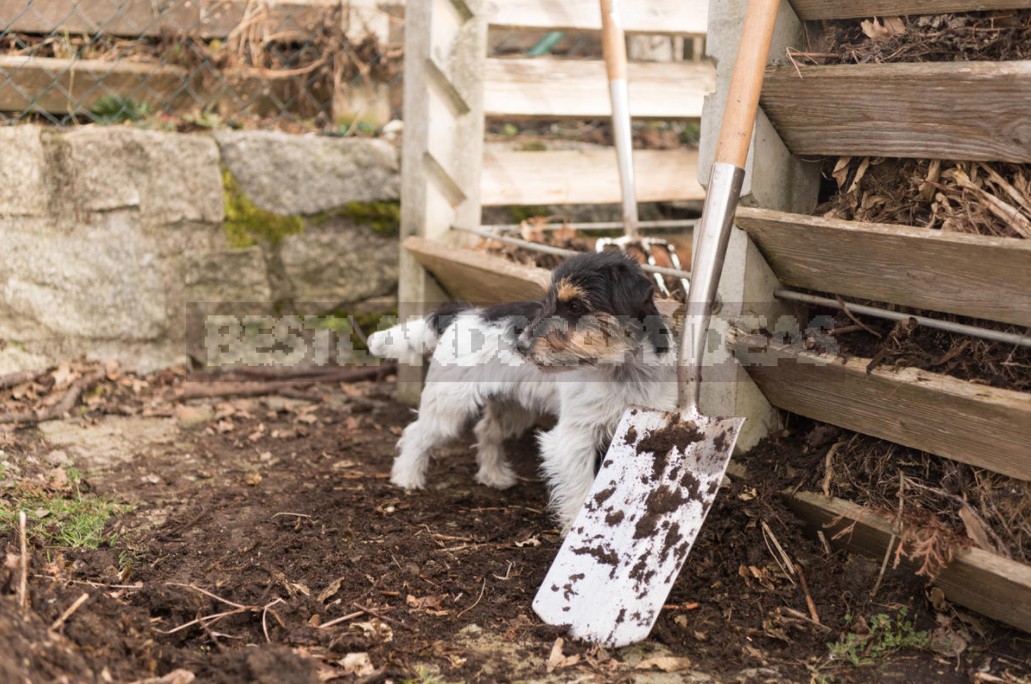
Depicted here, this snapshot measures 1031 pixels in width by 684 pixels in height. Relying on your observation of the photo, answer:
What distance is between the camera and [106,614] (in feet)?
9.14

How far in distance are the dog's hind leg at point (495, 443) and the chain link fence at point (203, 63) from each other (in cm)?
243

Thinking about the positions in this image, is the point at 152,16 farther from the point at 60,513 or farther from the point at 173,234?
the point at 60,513

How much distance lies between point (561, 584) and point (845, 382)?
118cm

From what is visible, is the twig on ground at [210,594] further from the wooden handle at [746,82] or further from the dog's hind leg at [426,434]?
the wooden handle at [746,82]

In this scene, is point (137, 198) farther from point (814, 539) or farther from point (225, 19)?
point (814, 539)

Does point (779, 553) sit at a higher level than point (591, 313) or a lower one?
lower

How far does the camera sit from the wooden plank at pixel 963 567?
290 centimetres

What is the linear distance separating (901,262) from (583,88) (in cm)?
274

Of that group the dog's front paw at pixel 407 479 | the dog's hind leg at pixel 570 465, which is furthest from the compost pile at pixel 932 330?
the dog's front paw at pixel 407 479

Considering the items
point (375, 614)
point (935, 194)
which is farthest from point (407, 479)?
point (935, 194)

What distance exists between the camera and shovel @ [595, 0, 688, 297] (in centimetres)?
464

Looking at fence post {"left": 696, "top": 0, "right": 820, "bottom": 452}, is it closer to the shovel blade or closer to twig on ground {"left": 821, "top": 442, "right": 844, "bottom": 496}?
twig on ground {"left": 821, "top": 442, "right": 844, "bottom": 496}

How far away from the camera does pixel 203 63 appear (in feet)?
18.7

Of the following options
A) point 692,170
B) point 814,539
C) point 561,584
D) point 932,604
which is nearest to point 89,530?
point 561,584
